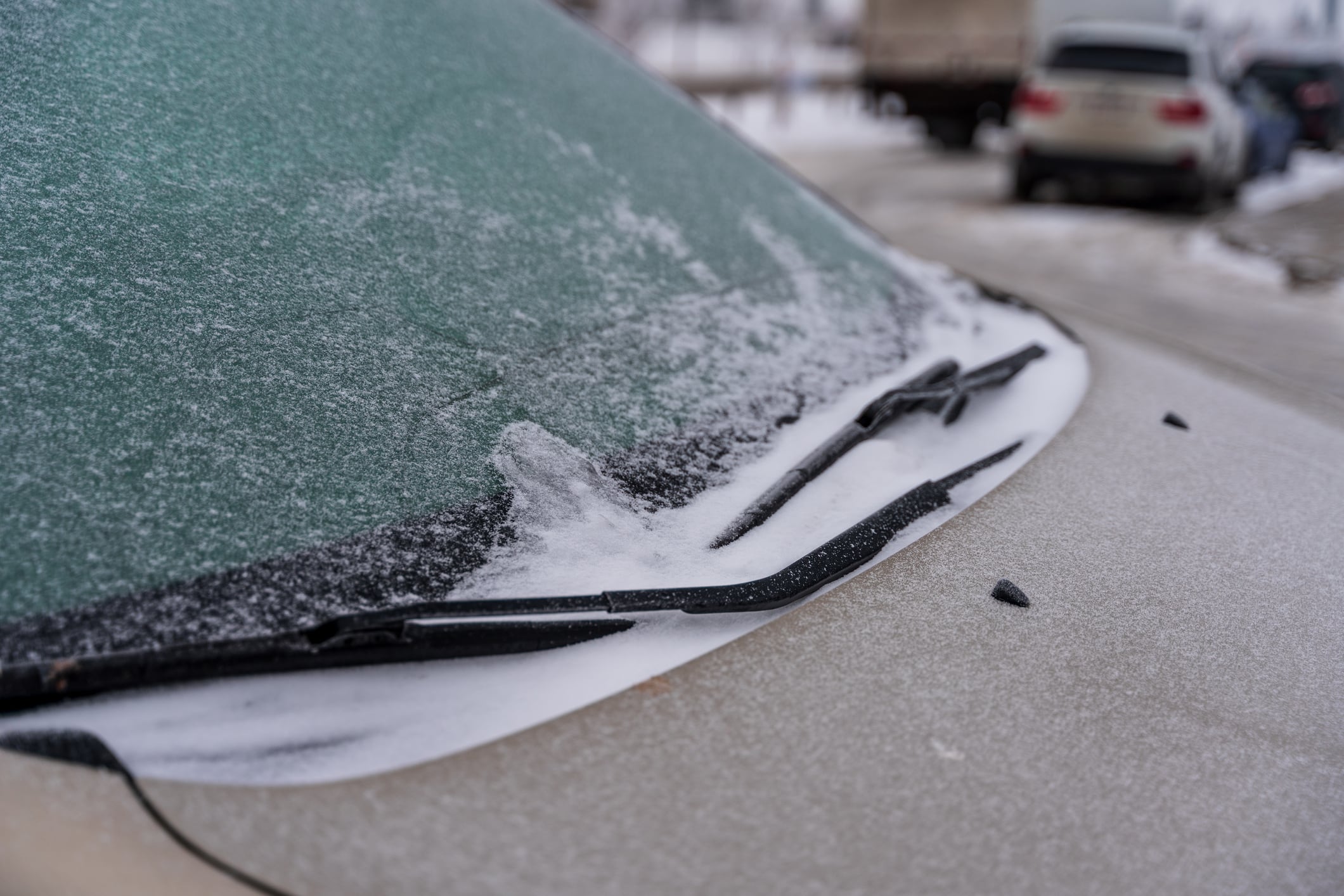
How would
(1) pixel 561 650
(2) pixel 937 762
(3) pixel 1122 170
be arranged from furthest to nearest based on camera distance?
(3) pixel 1122 170, (1) pixel 561 650, (2) pixel 937 762

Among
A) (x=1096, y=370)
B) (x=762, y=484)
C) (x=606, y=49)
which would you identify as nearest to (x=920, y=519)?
(x=762, y=484)

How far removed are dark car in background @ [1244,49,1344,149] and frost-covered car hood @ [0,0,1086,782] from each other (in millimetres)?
16145

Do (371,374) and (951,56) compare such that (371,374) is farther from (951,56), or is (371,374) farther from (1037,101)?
(951,56)

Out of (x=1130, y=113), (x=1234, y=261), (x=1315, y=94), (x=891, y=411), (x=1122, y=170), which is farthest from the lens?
(x=1315, y=94)

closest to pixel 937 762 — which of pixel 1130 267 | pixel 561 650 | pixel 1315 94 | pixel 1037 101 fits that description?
pixel 561 650

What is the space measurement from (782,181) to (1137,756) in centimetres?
146

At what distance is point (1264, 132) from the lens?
11.0m

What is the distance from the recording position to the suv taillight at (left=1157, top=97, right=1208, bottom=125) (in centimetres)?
915

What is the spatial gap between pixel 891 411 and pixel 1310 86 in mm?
16794

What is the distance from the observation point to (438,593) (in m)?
1.07

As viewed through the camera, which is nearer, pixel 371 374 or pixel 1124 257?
pixel 371 374

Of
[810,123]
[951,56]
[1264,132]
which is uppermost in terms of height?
[951,56]

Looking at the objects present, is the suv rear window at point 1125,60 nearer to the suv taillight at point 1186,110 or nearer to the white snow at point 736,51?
the suv taillight at point 1186,110

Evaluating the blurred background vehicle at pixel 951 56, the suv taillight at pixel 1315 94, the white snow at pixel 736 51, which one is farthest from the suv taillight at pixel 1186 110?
the white snow at pixel 736 51
